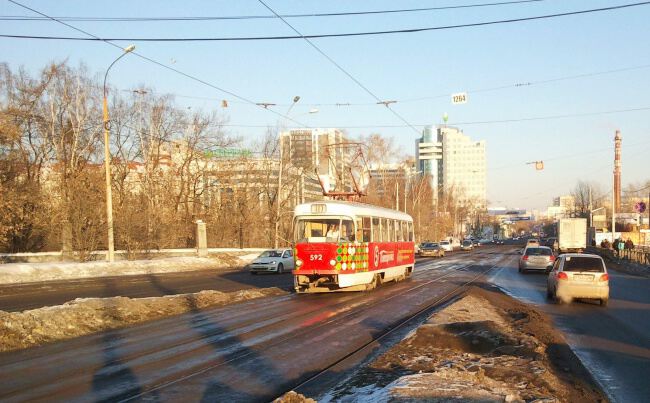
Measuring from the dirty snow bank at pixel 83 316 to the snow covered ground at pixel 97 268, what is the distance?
606 inches

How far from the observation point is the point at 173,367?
8883mm

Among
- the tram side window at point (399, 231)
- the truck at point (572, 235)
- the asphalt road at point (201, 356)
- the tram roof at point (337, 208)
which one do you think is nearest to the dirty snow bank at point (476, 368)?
the asphalt road at point (201, 356)

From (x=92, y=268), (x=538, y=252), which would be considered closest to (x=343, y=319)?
(x=538, y=252)

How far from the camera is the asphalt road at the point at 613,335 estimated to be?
26.6ft

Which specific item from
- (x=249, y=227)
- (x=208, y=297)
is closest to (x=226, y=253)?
(x=249, y=227)

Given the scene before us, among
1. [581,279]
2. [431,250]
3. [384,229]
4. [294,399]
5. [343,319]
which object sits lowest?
[431,250]

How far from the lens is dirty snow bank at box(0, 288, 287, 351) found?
1125cm

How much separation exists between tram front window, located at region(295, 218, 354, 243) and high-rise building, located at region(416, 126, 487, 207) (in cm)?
15136

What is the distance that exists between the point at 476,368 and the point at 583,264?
1116 centimetres

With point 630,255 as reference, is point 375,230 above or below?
above

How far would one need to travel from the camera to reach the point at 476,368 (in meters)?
8.51

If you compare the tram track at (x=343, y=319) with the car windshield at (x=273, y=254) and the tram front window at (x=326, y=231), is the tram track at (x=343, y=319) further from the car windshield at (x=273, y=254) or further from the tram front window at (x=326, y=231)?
the car windshield at (x=273, y=254)

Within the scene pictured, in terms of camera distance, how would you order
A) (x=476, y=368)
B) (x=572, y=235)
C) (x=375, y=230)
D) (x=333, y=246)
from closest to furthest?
(x=476, y=368)
(x=333, y=246)
(x=375, y=230)
(x=572, y=235)

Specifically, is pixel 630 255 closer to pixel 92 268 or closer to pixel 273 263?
pixel 273 263
